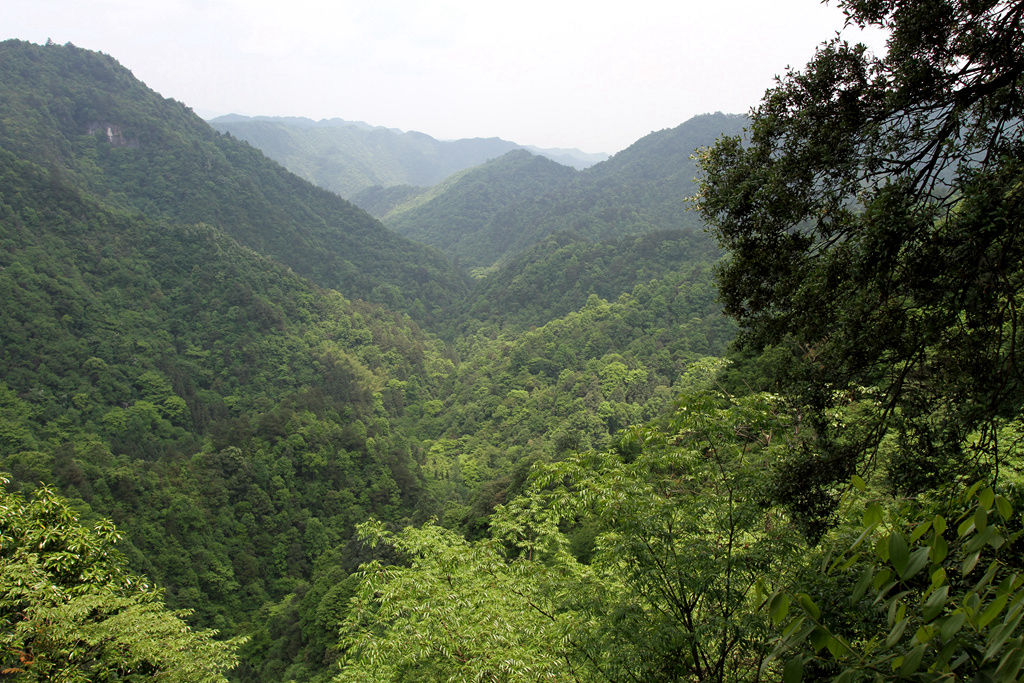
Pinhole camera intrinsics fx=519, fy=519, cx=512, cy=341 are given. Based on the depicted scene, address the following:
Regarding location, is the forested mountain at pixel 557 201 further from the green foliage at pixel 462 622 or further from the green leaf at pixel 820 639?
the green leaf at pixel 820 639

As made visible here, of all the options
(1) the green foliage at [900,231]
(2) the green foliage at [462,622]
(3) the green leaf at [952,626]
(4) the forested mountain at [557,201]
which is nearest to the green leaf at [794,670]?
(3) the green leaf at [952,626]

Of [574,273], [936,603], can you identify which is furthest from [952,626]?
[574,273]

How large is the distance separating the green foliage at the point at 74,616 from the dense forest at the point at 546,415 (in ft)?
0.16

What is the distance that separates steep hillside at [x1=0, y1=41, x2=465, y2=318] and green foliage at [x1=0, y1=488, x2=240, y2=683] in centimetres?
8528

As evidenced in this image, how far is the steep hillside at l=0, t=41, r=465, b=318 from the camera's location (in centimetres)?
8119

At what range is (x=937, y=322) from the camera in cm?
410

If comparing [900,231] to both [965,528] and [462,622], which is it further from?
[462,622]

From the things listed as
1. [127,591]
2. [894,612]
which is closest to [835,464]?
[894,612]

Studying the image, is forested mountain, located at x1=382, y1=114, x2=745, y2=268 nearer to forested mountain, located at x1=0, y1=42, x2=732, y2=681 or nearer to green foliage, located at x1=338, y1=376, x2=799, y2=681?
forested mountain, located at x1=0, y1=42, x2=732, y2=681

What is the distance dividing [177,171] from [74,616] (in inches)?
4054

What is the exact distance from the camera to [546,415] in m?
52.1

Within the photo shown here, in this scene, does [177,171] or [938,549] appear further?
[177,171]

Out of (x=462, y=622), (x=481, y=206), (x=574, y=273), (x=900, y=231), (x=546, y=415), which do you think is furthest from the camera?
(x=481, y=206)

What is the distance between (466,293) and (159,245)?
52971 millimetres
